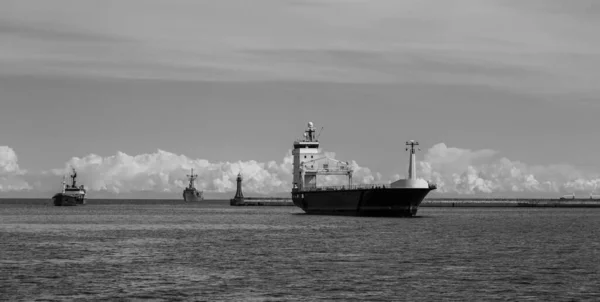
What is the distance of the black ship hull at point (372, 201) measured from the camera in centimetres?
11306

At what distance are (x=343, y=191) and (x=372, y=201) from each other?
32.1 ft

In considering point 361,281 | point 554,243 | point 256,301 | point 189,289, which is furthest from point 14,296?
point 554,243

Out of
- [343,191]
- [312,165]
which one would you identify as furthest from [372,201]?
[312,165]

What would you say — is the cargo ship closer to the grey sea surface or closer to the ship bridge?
the ship bridge

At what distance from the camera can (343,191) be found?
127000 millimetres

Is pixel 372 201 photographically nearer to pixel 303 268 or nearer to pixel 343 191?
pixel 343 191

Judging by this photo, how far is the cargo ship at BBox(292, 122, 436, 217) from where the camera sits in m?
111

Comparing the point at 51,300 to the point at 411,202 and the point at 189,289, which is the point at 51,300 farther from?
the point at 411,202

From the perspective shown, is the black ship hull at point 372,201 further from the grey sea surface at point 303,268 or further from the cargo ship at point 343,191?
the grey sea surface at point 303,268

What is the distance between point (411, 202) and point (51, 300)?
8249cm

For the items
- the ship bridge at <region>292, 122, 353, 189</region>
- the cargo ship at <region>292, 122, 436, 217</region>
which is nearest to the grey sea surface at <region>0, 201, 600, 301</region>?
the cargo ship at <region>292, 122, 436, 217</region>

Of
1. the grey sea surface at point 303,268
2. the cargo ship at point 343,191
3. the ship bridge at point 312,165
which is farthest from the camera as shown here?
the ship bridge at point 312,165

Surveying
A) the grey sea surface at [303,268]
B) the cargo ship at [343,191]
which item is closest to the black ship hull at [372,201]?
the cargo ship at [343,191]

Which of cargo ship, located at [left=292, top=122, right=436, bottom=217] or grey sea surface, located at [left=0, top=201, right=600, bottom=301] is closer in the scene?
grey sea surface, located at [left=0, top=201, right=600, bottom=301]
